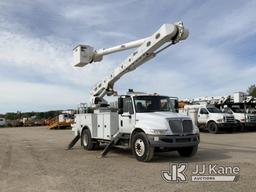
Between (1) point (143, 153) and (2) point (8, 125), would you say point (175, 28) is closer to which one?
(1) point (143, 153)

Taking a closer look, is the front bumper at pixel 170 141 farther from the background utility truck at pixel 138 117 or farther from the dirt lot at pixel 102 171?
the dirt lot at pixel 102 171

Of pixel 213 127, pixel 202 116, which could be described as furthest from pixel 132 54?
pixel 202 116

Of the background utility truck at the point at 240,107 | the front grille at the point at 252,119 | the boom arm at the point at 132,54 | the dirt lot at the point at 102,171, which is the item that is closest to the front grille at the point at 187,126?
the dirt lot at the point at 102,171

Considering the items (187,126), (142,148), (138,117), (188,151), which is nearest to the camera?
(142,148)

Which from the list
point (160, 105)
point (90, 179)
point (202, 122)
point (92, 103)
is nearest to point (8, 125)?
point (202, 122)

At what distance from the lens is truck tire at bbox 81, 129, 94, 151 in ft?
55.2

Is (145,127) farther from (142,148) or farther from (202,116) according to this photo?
(202,116)

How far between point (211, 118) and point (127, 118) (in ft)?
56.9

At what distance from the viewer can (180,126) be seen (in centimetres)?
1302

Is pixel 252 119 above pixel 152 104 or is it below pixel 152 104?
below

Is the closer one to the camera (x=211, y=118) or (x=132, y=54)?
(x=132, y=54)

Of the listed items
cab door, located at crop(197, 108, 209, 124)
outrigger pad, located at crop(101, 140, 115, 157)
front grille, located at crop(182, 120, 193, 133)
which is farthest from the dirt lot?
cab door, located at crop(197, 108, 209, 124)

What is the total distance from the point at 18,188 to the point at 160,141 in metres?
5.16

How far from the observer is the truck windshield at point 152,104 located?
14030 millimetres
